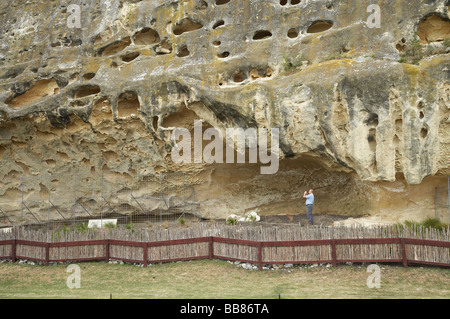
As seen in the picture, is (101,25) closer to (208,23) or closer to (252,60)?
(208,23)

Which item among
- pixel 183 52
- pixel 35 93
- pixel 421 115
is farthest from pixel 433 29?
pixel 35 93

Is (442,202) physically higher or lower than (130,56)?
lower

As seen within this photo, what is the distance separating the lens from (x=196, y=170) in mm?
13766

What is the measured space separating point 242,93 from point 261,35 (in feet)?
7.23

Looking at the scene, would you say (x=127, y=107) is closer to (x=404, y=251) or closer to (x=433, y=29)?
(x=433, y=29)

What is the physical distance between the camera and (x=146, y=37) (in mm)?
14062

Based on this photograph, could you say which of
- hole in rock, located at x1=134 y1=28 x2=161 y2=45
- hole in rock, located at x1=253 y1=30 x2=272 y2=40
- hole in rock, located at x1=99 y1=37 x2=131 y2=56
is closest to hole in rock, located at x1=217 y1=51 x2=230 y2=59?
hole in rock, located at x1=253 y1=30 x2=272 y2=40

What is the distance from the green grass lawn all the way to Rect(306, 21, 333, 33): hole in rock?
6437 millimetres

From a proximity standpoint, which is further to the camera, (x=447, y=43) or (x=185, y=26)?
(x=185, y=26)

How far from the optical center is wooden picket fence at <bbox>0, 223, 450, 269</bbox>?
8.57 metres

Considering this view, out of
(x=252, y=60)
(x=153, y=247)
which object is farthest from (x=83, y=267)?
(x=252, y=60)

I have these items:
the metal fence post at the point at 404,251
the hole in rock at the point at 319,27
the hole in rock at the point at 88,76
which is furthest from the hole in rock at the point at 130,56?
the metal fence post at the point at 404,251

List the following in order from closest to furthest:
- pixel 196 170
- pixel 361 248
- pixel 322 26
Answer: pixel 361 248 → pixel 322 26 → pixel 196 170

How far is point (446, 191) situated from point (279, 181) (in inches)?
182
